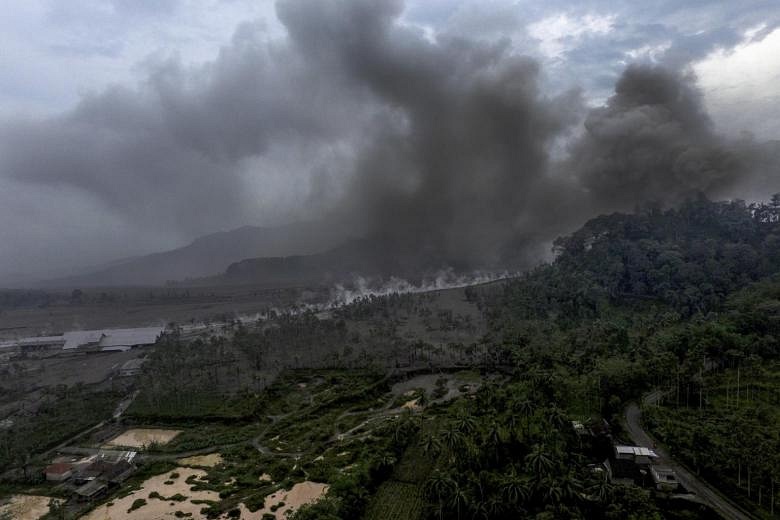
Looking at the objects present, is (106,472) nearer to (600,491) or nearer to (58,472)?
(58,472)

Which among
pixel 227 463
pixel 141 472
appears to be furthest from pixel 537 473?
pixel 141 472

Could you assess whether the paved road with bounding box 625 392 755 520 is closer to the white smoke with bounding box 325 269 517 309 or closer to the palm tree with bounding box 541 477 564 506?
the palm tree with bounding box 541 477 564 506

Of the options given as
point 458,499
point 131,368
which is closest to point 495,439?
point 458,499

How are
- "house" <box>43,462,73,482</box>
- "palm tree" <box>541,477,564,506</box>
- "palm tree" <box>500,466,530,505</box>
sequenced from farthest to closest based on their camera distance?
"house" <box>43,462,73,482</box>
"palm tree" <box>500,466,530,505</box>
"palm tree" <box>541,477,564,506</box>

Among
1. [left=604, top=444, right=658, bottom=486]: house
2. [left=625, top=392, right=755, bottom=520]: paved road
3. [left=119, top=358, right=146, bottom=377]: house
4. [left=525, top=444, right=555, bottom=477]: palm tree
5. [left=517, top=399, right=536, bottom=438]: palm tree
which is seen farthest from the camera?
[left=119, top=358, right=146, bottom=377]: house

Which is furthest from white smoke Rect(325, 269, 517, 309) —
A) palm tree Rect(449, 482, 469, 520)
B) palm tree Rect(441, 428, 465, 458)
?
palm tree Rect(449, 482, 469, 520)

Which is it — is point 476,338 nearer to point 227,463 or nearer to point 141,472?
point 227,463
